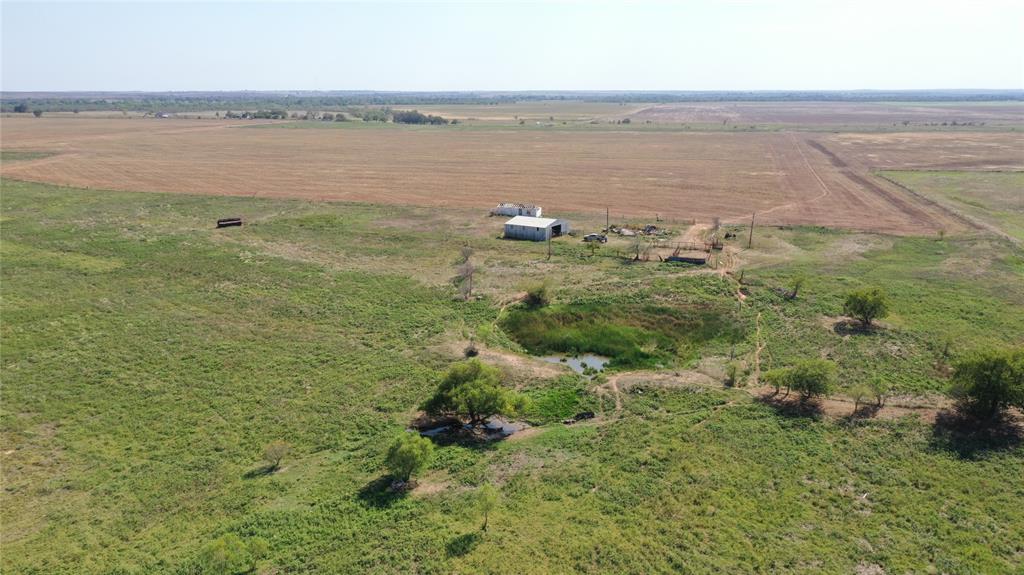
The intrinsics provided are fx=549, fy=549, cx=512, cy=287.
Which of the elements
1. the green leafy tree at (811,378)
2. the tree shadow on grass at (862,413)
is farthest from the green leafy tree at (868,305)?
the tree shadow on grass at (862,413)

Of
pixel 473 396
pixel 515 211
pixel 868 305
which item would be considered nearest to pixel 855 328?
pixel 868 305

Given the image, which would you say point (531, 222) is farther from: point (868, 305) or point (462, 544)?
point (462, 544)

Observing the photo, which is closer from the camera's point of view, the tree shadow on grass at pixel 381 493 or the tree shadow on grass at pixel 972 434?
the tree shadow on grass at pixel 381 493

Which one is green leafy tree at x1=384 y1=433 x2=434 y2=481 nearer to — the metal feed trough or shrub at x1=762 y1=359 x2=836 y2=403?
shrub at x1=762 y1=359 x2=836 y2=403

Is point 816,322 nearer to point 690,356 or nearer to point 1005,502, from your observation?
point 690,356

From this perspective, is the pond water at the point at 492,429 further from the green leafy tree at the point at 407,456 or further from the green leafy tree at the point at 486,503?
the green leafy tree at the point at 486,503

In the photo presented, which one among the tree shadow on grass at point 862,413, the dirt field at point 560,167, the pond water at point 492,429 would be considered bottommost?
the pond water at point 492,429
